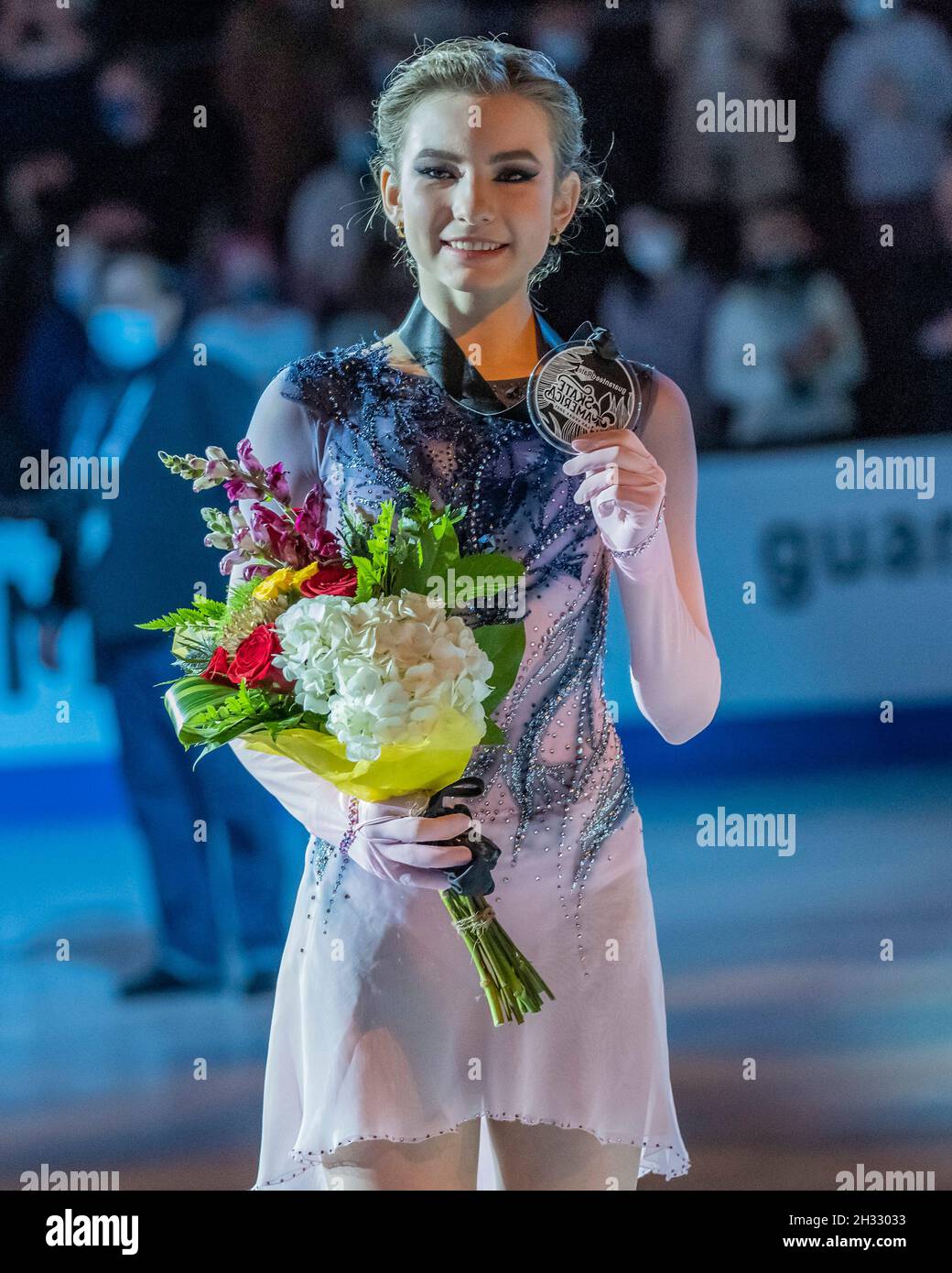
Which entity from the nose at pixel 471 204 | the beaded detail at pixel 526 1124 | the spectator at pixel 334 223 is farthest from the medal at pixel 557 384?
the beaded detail at pixel 526 1124

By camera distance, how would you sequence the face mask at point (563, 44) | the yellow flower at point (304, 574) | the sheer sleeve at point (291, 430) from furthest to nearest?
the face mask at point (563, 44), the sheer sleeve at point (291, 430), the yellow flower at point (304, 574)

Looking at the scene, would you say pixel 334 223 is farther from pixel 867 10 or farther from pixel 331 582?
pixel 331 582

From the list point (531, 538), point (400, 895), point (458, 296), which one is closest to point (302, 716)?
point (400, 895)

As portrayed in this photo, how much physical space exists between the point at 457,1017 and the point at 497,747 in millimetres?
400

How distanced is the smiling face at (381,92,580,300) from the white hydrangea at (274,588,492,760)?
2.31 feet

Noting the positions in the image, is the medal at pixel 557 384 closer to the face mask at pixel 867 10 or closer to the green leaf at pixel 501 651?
the green leaf at pixel 501 651

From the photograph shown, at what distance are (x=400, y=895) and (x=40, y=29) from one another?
2062mm

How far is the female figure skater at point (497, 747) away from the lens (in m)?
2.18

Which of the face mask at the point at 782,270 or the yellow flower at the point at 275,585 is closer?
the yellow flower at the point at 275,585

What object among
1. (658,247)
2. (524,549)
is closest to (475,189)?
(524,549)

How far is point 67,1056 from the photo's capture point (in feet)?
10.9

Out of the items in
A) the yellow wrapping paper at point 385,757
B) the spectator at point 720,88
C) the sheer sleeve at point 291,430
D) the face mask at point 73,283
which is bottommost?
the yellow wrapping paper at point 385,757

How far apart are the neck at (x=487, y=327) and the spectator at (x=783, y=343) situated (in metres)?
0.86

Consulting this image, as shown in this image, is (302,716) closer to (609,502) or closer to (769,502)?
(609,502)
